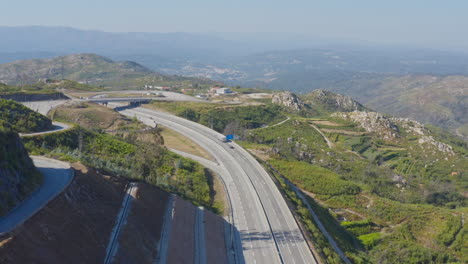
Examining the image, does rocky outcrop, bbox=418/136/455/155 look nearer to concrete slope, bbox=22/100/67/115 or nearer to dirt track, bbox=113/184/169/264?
dirt track, bbox=113/184/169/264

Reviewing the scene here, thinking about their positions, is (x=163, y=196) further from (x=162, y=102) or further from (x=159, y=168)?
(x=162, y=102)

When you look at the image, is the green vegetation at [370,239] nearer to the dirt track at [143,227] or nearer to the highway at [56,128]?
the dirt track at [143,227]

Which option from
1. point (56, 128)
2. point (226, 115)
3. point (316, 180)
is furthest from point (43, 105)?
point (316, 180)

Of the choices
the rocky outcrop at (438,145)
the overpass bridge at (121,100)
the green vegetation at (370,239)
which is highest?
the overpass bridge at (121,100)

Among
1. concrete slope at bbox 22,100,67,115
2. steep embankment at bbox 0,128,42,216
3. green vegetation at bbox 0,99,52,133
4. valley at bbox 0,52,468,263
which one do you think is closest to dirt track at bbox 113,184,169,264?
valley at bbox 0,52,468,263

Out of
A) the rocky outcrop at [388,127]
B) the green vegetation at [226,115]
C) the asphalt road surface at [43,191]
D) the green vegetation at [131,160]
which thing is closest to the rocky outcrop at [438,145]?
the rocky outcrop at [388,127]

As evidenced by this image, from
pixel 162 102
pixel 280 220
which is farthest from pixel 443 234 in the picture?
pixel 162 102
